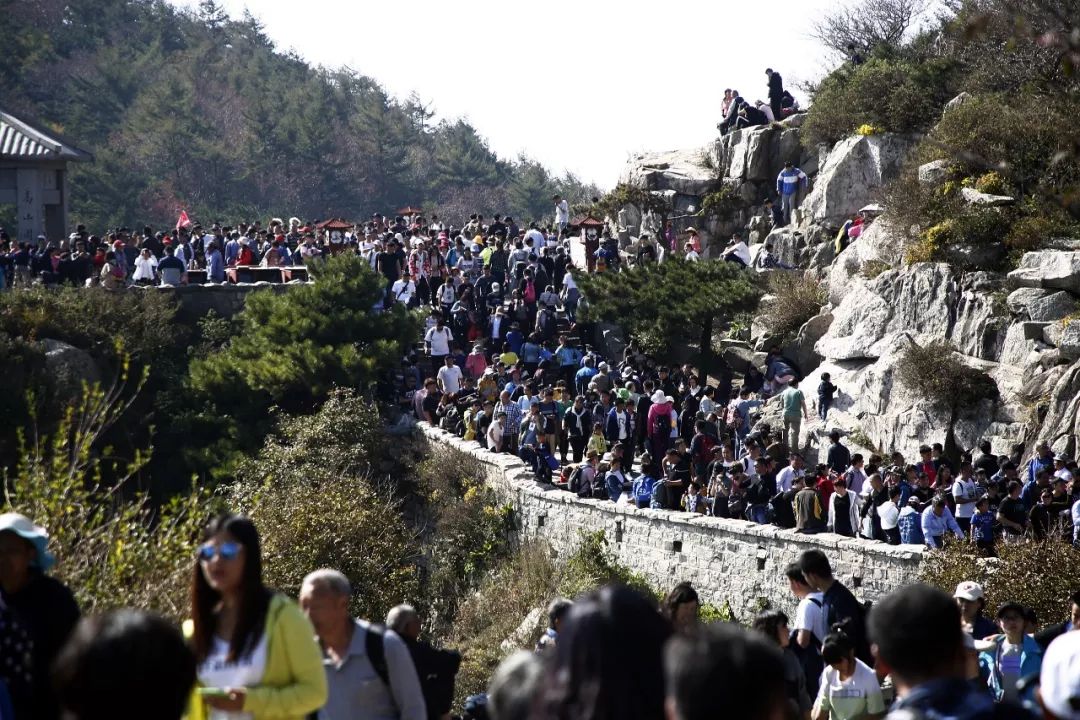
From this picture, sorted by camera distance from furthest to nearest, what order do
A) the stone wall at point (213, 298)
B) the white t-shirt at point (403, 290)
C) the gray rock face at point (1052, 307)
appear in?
the stone wall at point (213, 298) < the white t-shirt at point (403, 290) < the gray rock face at point (1052, 307)

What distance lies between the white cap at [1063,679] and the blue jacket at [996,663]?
160 inches

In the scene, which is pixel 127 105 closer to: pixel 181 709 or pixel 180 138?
pixel 180 138

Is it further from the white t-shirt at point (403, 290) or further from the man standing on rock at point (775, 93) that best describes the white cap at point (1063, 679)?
the man standing on rock at point (775, 93)

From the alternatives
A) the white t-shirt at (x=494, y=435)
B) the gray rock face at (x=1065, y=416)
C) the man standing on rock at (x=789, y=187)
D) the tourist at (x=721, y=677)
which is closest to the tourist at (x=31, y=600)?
the tourist at (x=721, y=677)

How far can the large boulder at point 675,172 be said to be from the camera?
38.8m

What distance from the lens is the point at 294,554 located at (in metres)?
22.0

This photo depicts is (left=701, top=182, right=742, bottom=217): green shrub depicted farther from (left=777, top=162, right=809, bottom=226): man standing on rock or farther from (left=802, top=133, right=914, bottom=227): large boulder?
(left=802, top=133, right=914, bottom=227): large boulder

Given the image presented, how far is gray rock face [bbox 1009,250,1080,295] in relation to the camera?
82.2 feet

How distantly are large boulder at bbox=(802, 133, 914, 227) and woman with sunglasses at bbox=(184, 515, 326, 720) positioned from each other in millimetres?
29085

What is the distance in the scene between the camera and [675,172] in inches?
1550

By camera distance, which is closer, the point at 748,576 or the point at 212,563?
the point at 212,563

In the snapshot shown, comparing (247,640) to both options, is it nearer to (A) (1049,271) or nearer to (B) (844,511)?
(B) (844,511)

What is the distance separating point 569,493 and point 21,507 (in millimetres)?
12830

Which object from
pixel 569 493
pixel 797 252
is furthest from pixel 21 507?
pixel 797 252
